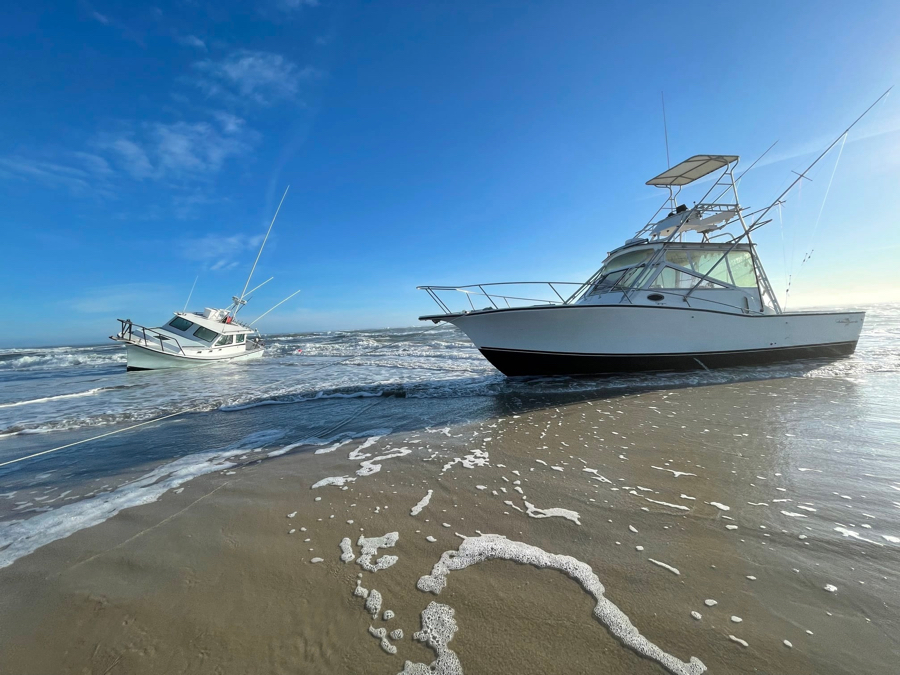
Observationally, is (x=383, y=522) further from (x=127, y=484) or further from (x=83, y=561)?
(x=127, y=484)

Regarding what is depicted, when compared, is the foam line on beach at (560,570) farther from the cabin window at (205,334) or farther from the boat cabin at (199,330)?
the cabin window at (205,334)

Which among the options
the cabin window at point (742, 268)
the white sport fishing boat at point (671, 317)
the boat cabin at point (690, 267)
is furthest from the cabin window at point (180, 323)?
the cabin window at point (742, 268)

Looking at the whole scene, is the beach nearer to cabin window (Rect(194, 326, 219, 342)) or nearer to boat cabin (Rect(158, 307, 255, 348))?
boat cabin (Rect(158, 307, 255, 348))

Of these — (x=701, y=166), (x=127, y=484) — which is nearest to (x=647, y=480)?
(x=127, y=484)

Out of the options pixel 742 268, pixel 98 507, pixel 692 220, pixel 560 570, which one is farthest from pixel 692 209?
pixel 98 507

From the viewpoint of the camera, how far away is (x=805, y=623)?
61.2 inches

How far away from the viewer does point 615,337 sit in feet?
26.6

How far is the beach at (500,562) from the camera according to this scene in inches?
58.0

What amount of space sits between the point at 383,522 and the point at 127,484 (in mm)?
2860

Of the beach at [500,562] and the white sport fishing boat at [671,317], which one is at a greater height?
the white sport fishing boat at [671,317]

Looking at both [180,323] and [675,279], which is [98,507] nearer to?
[675,279]


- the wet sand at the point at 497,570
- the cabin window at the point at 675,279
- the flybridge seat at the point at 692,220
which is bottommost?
the wet sand at the point at 497,570

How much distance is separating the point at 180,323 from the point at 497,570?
19.0 metres

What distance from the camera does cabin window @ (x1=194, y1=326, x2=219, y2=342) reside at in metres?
15.8
